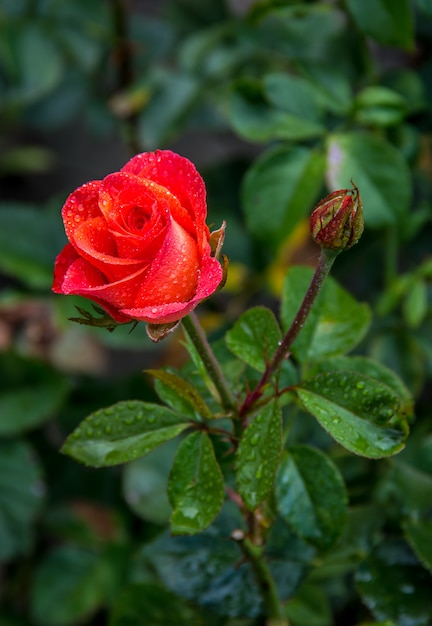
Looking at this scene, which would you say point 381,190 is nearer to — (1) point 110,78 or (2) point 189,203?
(2) point 189,203

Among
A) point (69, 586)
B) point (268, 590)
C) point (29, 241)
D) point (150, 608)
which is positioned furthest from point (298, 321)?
point (29, 241)

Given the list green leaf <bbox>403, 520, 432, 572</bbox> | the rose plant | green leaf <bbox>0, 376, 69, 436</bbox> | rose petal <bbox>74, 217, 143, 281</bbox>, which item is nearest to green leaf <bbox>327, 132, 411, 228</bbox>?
the rose plant

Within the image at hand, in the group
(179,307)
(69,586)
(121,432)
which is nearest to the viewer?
(179,307)

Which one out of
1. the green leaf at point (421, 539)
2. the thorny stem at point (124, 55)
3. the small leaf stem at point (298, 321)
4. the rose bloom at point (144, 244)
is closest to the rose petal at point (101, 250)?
the rose bloom at point (144, 244)

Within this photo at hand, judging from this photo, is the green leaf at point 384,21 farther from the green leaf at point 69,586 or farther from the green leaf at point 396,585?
the green leaf at point 69,586

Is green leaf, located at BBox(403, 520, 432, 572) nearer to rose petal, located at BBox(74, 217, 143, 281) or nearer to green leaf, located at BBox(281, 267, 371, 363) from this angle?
green leaf, located at BBox(281, 267, 371, 363)

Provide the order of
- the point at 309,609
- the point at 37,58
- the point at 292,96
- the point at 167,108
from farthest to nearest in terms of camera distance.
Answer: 1. the point at 37,58
2. the point at 167,108
3. the point at 292,96
4. the point at 309,609

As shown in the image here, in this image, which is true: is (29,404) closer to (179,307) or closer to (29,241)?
(29,241)

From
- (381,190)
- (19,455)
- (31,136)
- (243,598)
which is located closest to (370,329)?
(381,190)
